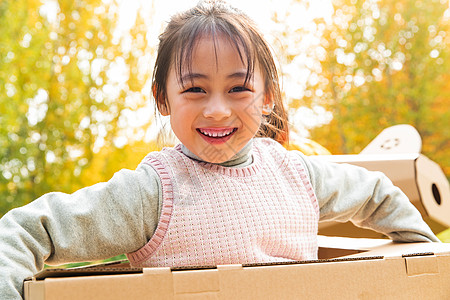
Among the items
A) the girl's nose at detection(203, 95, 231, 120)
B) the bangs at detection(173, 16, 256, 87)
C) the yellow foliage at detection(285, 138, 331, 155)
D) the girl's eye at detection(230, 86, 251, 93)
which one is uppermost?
the bangs at detection(173, 16, 256, 87)

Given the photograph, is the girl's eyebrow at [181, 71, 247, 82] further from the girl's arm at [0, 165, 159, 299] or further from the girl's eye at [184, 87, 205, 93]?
the girl's arm at [0, 165, 159, 299]

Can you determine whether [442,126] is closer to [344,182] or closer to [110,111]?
[110,111]

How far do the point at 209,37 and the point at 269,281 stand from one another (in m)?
0.37

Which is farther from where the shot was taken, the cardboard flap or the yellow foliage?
the yellow foliage

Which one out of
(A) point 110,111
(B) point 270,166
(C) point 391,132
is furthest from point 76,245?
(A) point 110,111

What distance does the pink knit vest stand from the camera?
69 centimetres

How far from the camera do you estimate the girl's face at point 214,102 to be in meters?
0.71

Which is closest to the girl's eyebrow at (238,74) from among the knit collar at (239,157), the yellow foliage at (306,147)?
the knit collar at (239,157)

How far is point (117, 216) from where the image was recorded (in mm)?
647

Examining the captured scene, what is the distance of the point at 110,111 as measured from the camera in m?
2.88

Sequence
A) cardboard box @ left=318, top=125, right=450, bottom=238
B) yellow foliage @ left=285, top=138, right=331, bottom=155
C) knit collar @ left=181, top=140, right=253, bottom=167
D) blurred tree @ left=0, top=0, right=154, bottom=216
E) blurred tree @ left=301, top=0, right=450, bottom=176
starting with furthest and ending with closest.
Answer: blurred tree @ left=301, top=0, right=450, bottom=176 → blurred tree @ left=0, top=0, right=154, bottom=216 → yellow foliage @ left=285, top=138, right=331, bottom=155 → cardboard box @ left=318, top=125, right=450, bottom=238 → knit collar @ left=181, top=140, right=253, bottom=167

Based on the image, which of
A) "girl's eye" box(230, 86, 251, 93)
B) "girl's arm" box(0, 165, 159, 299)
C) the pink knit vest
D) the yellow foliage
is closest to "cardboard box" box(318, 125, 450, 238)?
the yellow foliage

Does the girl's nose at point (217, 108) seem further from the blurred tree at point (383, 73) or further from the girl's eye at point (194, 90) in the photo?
the blurred tree at point (383, 73)

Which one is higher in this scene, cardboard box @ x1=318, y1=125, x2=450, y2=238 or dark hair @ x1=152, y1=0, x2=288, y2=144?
dark hair @ x1=152, y1=0, x2=288, y2=144
